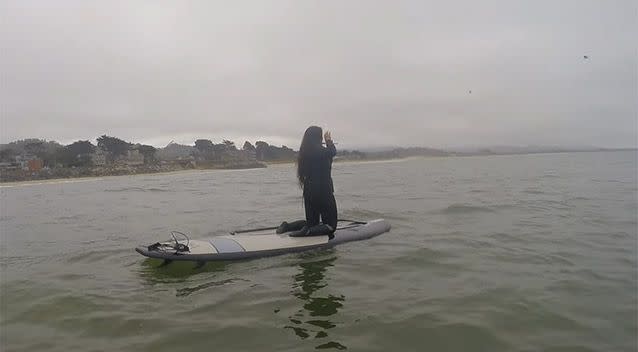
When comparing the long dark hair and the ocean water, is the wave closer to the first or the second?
the ocean water

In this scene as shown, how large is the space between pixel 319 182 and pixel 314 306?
363 centimetres

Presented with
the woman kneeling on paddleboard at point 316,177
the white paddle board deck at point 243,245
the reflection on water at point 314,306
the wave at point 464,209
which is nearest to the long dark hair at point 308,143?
the woman kneeling on paddleboard at point 316,177

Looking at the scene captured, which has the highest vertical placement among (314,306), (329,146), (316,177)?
(329,146)

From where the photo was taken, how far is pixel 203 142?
396 feet

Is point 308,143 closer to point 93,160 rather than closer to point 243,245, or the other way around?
point 243,245

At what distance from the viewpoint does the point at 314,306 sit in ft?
20.7

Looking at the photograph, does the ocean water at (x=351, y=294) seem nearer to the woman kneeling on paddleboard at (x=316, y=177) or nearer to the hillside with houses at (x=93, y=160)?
the woman kneeling on paddleboard at (x=316, y=177)

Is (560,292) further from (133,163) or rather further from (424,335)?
(133,163)

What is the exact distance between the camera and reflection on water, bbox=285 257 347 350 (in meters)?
5.34

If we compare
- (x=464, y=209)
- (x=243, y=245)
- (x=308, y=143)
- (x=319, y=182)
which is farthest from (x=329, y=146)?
(x=464, y=209)

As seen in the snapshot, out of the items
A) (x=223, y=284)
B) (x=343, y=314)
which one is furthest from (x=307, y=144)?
(x=343, y=314)

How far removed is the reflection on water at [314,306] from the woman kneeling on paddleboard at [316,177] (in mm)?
1458

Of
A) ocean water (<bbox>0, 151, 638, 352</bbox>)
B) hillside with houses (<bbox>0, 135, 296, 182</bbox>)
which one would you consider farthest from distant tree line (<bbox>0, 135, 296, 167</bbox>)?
ocean water (<bbox>0, 151, 638, 352</bbox>)

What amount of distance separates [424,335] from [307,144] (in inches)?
202
